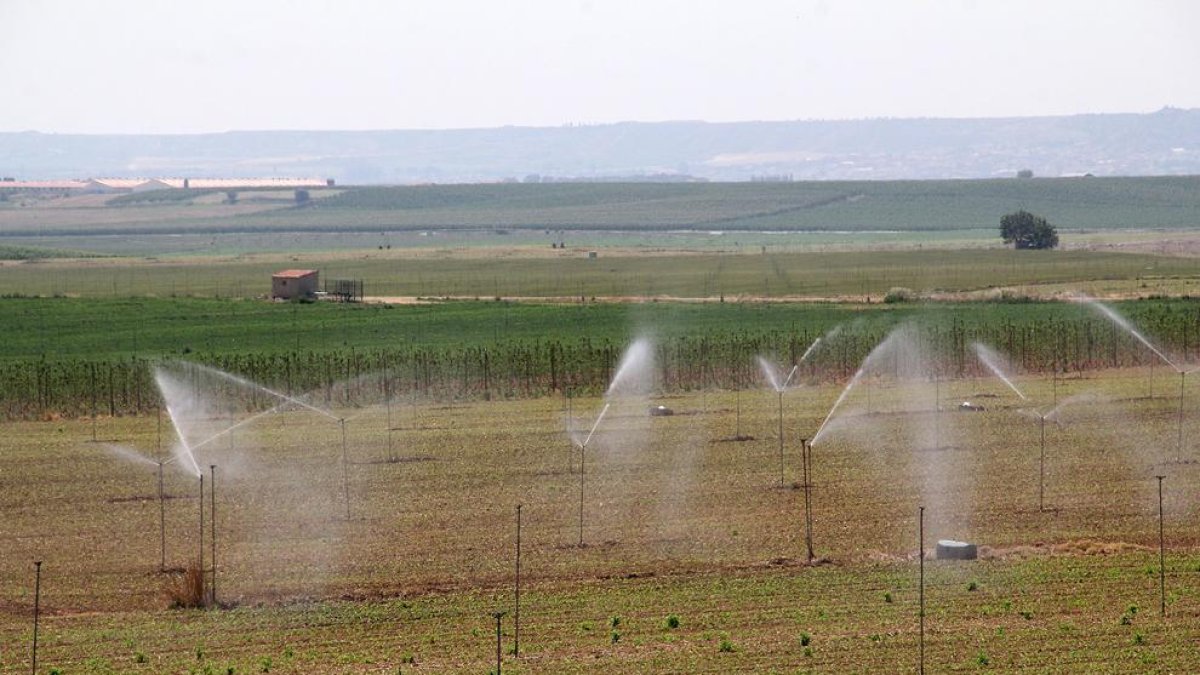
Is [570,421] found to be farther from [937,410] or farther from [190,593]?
[190,593]

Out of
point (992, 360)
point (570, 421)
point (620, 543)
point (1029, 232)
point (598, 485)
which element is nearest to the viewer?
point (620, 543)

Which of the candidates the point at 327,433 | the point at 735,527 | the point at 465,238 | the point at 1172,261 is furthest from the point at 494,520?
the point at 465,238

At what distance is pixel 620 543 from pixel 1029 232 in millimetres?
109505

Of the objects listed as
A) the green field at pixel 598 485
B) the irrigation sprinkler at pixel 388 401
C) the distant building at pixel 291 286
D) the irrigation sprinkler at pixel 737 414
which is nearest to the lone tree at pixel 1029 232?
the green field at pixel 598 485

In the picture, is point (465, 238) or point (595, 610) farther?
point (465, 238)

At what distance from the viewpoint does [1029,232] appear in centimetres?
13462

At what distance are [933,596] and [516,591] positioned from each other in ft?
19.8

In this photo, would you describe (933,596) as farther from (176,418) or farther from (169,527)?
(176,418)

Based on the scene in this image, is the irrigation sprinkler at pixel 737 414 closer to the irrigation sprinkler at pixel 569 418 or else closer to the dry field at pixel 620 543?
the dry field at pixel 620 543

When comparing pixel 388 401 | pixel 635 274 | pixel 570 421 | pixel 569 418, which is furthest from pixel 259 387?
pixel 635 274

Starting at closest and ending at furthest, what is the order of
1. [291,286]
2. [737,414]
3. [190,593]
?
[190,593] → [737,414] → [291,286]

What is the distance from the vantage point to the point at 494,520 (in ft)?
108

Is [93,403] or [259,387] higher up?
[259,387]

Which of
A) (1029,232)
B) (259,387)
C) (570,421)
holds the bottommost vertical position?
(570,421)
